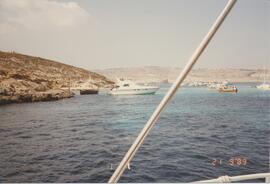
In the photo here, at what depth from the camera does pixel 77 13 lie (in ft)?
12.2

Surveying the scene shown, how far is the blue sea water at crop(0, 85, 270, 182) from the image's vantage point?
3582 millimetres

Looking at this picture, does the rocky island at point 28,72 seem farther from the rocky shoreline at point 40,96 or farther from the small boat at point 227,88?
the small boat at point 227,88

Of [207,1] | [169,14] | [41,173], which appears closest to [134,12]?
[169,14]

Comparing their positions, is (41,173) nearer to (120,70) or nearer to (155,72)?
(120,70)

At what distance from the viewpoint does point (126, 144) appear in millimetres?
4645

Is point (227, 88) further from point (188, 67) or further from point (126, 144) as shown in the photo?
point (188, 67)

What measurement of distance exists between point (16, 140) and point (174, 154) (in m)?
2.43

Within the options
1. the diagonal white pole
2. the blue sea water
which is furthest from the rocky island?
the diagonal white pole

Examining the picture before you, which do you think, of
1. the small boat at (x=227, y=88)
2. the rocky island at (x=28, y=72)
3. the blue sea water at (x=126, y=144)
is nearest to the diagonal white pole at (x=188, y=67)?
the blue sea water at (x=126, y=144)

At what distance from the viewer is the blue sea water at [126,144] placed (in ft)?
11.8
